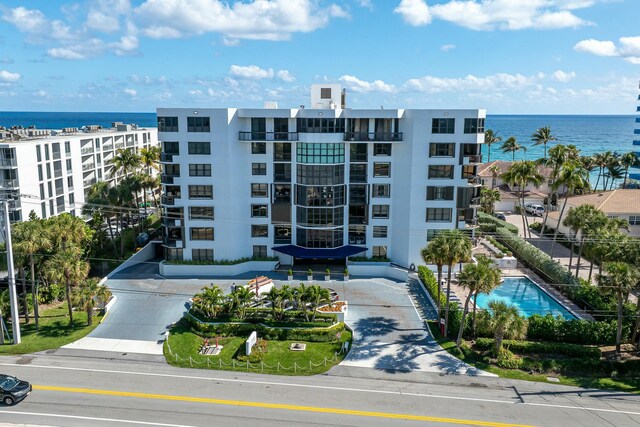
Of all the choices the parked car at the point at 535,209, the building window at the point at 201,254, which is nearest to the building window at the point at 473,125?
the building window at the point at 201,254

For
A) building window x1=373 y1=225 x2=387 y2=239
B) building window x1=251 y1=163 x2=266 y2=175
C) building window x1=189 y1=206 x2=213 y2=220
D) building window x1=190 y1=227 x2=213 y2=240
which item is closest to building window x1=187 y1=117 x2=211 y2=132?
building window x1=251 y1=163 x2=266 y2=175

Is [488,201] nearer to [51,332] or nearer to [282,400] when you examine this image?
[282,400]

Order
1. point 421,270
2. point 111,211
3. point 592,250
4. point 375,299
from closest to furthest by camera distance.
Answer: point 592,250 → point 375,299 → point 421,270 → point 111,211

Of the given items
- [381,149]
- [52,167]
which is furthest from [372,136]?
[52,167]

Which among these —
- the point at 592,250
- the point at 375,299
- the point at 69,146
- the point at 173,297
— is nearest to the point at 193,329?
the point at 173,297

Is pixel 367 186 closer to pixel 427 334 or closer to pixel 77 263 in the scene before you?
pixel 427 334

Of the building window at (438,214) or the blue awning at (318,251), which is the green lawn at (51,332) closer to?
the blue awning at (318,251)

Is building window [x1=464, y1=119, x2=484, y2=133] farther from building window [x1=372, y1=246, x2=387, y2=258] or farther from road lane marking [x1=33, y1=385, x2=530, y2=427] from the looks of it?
road lane marking [x1=33, y1=385, x2=530, y2=427]
